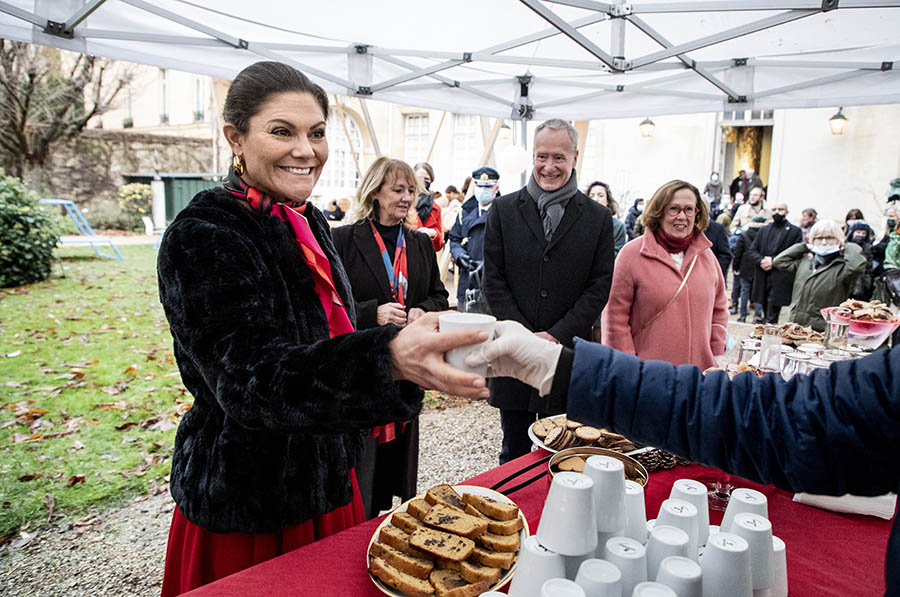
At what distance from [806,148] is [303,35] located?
1736cm

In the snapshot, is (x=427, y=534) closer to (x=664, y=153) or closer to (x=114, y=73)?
(x=664, y=153)

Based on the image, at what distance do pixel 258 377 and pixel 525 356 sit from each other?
537mm

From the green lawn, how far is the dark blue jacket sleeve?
148 inches

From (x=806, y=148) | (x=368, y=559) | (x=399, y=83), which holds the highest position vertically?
(x=806, y=148)

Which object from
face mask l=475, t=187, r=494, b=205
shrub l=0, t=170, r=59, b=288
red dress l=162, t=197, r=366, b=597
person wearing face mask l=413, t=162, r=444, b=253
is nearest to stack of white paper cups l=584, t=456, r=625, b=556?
red dress l=162, t=197, r=366, b=597

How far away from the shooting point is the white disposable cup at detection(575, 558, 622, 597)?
0.85 m

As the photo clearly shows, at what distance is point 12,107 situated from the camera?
16.3 meters

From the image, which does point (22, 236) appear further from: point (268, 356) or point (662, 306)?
point (268, 356)

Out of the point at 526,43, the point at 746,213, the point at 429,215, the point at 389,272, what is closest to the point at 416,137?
the point at 746,213

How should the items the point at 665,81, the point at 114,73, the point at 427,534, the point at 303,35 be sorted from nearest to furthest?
1. the point at 427,534
2. the point at 303,35
3. the point at 665,81
4. the point at 114,73

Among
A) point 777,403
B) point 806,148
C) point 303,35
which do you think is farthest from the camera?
point 806,148

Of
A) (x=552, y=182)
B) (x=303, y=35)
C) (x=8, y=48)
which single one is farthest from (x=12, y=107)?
(x=552, y=182)

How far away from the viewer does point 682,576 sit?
0.88 meters

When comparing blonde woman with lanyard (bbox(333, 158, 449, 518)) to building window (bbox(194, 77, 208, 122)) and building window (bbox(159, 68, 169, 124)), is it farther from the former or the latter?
building window (bbox(159, 68, 169, 124))
